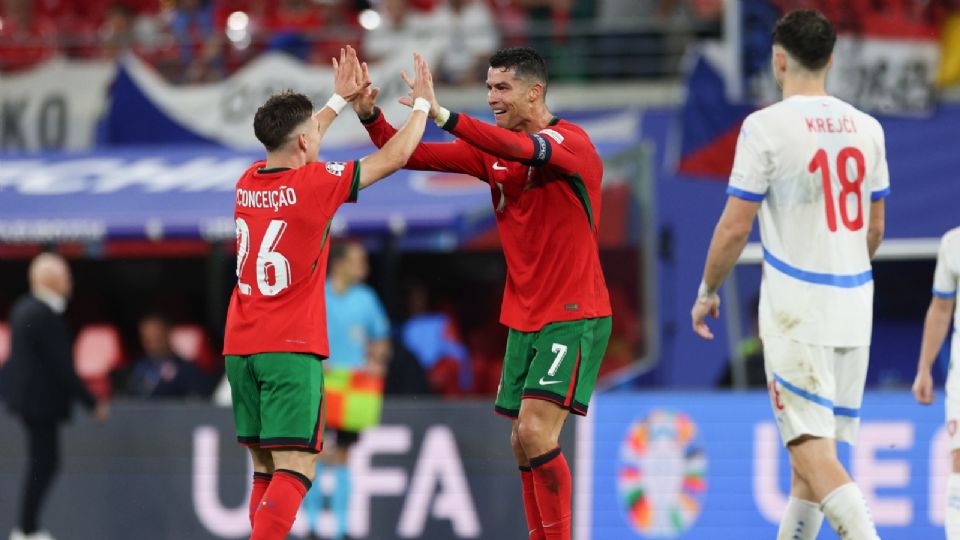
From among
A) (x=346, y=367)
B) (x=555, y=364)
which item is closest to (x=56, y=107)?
(x=346, y=367)

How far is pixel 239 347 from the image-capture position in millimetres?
7164

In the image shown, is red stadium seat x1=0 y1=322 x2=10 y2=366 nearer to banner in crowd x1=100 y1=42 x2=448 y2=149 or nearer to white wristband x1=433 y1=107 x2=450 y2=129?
banner in crowd x1=100 y1=42 x2=448 y2=149

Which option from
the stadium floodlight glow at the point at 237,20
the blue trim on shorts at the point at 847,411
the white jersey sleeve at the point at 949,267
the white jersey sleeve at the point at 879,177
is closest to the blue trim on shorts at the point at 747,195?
the white jersey sleeve at the point at 879,177

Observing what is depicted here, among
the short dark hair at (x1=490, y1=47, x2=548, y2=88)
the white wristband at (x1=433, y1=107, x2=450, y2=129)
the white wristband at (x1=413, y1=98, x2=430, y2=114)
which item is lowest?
the white wristband at (x1=433, y1=107, x2=450, y2=129)

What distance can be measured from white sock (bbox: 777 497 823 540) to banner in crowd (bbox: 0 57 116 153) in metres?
10.8

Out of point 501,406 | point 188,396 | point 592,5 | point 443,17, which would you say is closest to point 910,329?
point 592,5

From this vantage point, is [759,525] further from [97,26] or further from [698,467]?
[97,26]

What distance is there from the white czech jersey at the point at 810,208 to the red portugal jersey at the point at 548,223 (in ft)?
3.43

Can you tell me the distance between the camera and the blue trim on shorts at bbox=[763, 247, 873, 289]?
21.4 feet

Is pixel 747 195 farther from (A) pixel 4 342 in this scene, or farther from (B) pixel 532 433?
(A) pixel 4 342

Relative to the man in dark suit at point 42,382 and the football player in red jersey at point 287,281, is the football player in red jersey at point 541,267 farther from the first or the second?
the man in dark suit at point 42,382

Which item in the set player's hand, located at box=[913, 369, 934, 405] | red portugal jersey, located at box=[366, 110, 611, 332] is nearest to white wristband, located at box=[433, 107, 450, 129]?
red portugal jersey, located at box=[366, 110, 611, 332]

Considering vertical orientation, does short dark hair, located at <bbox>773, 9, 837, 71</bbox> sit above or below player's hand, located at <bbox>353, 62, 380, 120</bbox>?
above

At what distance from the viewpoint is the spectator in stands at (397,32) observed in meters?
14.9
